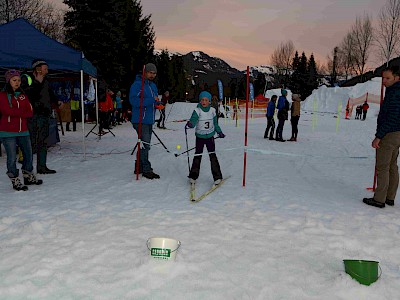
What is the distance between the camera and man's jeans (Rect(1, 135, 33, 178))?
17.7ft

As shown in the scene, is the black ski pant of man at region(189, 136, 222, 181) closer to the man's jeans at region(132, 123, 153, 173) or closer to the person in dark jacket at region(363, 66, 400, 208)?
the man's jeans at region(132, 123, 153, 173)

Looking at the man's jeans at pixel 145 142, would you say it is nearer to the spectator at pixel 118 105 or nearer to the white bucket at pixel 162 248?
the white bucket at pixel 162 248

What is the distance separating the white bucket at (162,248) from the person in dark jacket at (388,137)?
332cm

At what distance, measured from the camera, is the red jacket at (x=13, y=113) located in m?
5.25

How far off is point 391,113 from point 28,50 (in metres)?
7.73

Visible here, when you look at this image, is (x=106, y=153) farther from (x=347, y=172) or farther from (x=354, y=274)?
(x=354, y=274)

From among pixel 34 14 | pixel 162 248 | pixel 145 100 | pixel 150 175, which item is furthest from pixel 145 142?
pixel 34 14

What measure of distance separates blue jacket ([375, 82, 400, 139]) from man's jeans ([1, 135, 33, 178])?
18.4ft

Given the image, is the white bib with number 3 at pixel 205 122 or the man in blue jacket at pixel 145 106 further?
the man in blue jacket at pixel 145 106

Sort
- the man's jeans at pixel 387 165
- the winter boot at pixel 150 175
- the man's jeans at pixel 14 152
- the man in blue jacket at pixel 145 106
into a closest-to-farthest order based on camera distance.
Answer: the man's jeans at pixel 387 165 → the man's jeans at pixel 14 152 → the man in blue jacket at pixel 145 106 → the winter boot at pixel 150 175

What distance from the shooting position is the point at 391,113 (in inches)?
181

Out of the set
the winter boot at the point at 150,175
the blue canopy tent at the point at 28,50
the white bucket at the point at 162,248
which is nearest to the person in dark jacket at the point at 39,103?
the blue canopy tent at the point at 28,50

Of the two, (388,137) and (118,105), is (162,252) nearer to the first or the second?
(388,137)

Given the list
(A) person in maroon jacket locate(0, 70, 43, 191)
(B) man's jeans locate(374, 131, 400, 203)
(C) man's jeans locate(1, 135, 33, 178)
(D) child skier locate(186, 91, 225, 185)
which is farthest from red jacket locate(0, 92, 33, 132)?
(B) man's jeans locate(374, 131, 400, 203)
